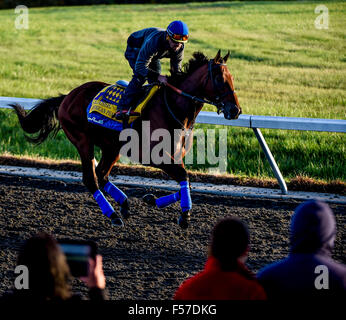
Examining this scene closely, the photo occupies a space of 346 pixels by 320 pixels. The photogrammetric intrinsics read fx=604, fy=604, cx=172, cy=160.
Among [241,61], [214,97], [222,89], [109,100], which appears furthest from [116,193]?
[241,61]

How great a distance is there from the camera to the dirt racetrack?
4.88 m

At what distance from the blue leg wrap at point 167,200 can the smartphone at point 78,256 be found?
3.31m

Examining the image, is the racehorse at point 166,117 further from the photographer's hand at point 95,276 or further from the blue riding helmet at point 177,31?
the photographer's hand at point 95,276

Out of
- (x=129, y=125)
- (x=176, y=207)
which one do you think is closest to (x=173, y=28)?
(x=129, y=125)

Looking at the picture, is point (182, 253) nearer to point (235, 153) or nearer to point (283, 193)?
point (283, 193)

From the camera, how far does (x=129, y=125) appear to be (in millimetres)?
6109

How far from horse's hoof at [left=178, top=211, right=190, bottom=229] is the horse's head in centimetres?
98

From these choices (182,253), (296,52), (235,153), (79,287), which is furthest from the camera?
(296,52)

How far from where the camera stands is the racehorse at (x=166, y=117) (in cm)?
570

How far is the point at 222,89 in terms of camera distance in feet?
18.6

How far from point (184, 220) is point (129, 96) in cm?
137

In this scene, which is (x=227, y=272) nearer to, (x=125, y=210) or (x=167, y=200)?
(x=167, y=200)

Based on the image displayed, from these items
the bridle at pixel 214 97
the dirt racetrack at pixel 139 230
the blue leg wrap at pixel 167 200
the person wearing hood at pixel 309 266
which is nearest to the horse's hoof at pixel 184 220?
the dirt racetrack at pixel 139 230
